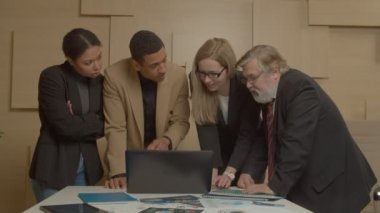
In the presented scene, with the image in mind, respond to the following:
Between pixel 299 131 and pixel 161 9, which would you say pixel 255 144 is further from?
pixel 161 9

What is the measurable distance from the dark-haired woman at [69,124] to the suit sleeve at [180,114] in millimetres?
359

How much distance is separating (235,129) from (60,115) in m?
0.85

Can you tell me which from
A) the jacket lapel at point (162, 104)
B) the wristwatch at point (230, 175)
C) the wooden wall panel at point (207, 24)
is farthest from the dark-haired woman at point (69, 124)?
the wooden wall panel at point (207, 24)

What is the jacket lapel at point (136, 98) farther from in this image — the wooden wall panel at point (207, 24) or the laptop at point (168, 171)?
the wooden wall panel at point (207, 24)

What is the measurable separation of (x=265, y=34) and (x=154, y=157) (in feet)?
5.82

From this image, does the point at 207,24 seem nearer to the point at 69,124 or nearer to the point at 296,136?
the point at 69,124

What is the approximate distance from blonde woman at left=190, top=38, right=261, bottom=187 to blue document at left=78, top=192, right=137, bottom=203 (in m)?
0.45

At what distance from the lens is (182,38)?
3314 mm

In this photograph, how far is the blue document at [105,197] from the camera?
1762 millimetres

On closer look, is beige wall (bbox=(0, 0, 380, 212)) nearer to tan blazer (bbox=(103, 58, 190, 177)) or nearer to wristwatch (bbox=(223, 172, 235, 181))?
tan blazer (bbox=(103, 58, 190, 177))

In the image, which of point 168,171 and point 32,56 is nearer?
point 168,171

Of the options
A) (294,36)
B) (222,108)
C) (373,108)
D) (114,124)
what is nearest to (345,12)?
(294,36)

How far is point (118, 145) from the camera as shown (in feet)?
7.24

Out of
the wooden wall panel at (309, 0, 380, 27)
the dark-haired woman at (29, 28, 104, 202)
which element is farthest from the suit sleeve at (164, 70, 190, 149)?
the wooden wall panel at (309, 0, 380, 27)
